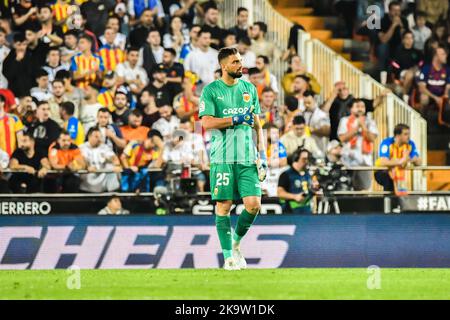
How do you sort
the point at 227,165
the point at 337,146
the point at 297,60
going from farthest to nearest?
the point at 297,60
the point at 337,146
the point at 227,165

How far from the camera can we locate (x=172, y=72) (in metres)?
20.0

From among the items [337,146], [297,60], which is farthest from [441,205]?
[297,60]

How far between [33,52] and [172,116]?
3203mm

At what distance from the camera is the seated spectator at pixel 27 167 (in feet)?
60.7

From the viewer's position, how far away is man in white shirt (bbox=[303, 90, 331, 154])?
19422mm

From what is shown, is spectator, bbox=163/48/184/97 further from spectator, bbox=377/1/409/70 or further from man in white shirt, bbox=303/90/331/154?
spectator, bbox=377/1/409/70

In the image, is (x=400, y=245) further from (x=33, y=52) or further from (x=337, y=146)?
(x=33, y=52)

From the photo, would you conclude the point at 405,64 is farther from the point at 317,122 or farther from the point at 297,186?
the point at 297,186

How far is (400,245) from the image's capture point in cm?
1584

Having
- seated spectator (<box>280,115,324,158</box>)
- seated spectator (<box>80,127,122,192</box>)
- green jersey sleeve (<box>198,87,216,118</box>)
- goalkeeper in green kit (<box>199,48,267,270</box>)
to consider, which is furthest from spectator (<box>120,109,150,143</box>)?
green jersey sleeve (<box>198,87,216,118</box>)

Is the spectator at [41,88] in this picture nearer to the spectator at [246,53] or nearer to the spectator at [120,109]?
the spectator at [120,109]

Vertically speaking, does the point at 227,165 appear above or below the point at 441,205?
above

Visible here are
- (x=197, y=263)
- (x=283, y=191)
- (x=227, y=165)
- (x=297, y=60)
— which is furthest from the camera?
(x=297, y=60)

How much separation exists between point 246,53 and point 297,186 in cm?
397
